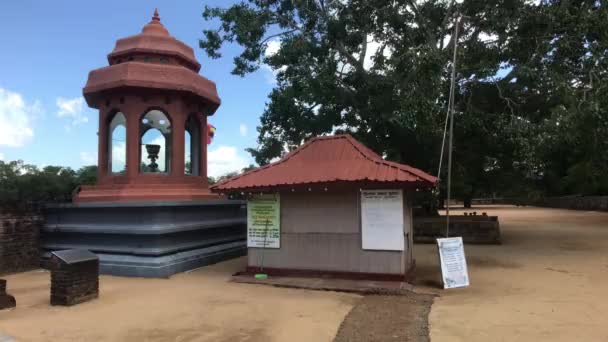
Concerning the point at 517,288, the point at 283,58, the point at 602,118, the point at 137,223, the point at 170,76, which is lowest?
the point at 517,288

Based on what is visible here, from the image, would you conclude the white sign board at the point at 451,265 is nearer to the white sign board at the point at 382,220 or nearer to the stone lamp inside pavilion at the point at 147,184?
the white sign board at the point at 382,220

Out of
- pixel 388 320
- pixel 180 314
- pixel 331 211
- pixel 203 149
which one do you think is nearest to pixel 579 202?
pixel 203 149

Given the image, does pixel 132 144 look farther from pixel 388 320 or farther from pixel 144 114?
pixel 388 320

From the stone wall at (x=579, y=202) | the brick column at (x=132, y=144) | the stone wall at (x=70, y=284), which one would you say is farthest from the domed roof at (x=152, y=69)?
the stone wall at (x=579, y=202)

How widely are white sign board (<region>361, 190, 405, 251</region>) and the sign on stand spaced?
1.78 meters

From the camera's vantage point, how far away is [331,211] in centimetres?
882

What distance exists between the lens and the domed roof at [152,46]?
11.4 m

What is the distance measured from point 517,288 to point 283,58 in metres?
9.56

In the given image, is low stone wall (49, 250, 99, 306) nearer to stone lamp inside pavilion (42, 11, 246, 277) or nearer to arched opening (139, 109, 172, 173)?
stone lamp inside pavilion (42, 11, 246, 277)

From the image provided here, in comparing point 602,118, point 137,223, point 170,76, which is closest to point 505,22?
point 602,118

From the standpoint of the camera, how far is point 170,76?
36.1ft

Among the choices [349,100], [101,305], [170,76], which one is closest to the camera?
[101,305]

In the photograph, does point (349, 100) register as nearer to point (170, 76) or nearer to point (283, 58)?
point (283, 58)

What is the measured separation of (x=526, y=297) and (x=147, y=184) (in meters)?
8.19
